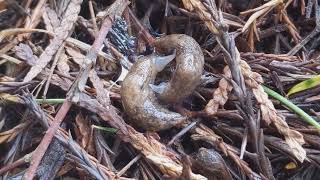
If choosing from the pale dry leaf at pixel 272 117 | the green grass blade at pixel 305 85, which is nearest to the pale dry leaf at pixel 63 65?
the pale dry leaf at pixel 272 117

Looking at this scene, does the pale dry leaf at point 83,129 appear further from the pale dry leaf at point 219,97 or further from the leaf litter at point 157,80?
the pale dry leaf at point 219,97

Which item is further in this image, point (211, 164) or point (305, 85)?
point (305, 85)

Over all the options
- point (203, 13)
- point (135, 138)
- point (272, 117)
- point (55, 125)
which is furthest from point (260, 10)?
point (55, 125)

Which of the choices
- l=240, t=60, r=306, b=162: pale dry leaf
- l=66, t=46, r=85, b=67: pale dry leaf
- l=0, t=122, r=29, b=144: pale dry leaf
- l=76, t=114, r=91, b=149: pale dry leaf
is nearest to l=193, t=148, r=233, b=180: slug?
l=240, t=60, r=306, b=162: pale dry leaf

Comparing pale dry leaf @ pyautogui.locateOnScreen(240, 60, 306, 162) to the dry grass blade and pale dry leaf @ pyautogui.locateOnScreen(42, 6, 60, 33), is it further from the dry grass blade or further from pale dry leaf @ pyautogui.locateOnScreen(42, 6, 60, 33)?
pale dry leaf @ pyautogui.locateOnScreen(42, 6, 60, 33)

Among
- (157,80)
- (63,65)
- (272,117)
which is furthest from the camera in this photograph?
(157,80)

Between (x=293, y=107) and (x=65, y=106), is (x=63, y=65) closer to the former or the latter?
(x=65, y=106)

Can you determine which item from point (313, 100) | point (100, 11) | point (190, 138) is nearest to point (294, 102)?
point (313, 100)
